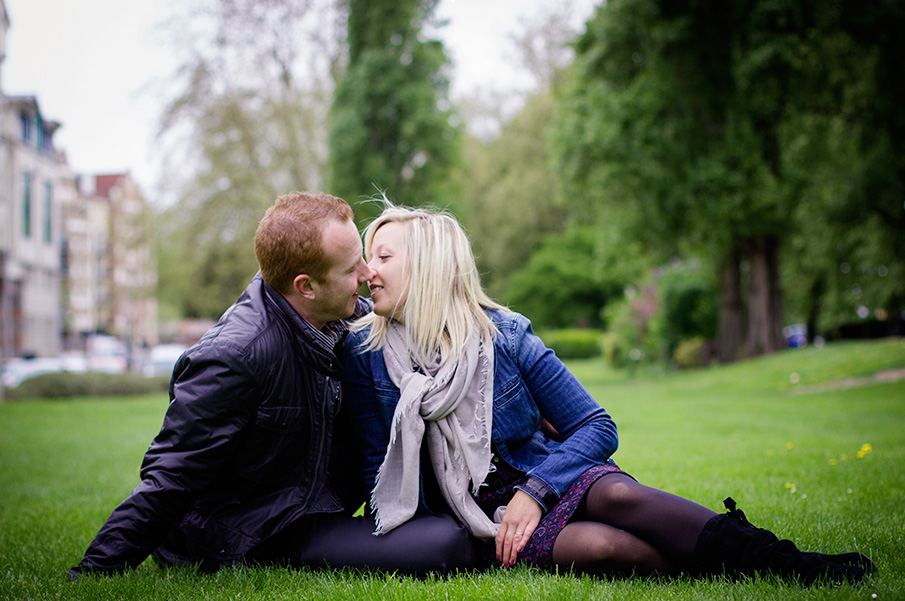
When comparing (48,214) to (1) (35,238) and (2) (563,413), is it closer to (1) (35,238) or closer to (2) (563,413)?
(1) (35,238)

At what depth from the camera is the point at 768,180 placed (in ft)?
58.7

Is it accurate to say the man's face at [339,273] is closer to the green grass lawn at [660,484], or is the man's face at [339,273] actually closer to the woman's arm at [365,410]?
the woman's arm at [365,410]

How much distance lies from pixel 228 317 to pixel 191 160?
2456cm

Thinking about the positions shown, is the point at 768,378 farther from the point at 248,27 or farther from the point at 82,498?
the point at 248,27

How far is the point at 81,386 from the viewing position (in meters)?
17.8

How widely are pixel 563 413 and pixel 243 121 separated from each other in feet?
80.6

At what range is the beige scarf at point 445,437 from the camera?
3076 mm

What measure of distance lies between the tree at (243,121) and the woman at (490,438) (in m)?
23.0

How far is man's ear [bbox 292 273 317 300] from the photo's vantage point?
10.5 feet

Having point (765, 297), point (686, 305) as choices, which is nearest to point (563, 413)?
point (765, 297)

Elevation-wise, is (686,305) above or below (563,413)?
below

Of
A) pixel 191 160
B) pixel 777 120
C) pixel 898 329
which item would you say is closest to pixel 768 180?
pixel 777 120

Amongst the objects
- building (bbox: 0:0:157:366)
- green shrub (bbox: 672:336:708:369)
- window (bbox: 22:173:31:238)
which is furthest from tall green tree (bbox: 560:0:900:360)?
window (bbox: 22:173:31:238)

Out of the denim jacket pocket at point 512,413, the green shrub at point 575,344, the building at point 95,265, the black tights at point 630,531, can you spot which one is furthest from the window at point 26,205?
the black tights at point 630,531
